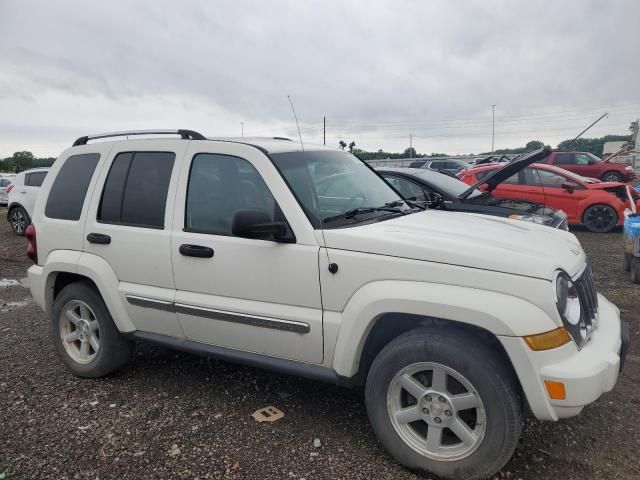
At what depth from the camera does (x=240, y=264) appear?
125 inches

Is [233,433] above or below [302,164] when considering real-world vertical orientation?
below

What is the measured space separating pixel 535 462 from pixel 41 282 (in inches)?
152

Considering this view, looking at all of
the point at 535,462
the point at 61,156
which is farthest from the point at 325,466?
the point at 61,156

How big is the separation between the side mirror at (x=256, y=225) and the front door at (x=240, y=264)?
103mm

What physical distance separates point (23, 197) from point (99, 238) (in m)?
10.9

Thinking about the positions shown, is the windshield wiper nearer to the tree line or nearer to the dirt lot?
the dirt lot

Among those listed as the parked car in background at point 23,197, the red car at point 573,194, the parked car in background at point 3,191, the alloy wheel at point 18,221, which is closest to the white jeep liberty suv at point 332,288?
the red car at point 573,194

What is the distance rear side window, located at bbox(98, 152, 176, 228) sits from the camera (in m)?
3.63

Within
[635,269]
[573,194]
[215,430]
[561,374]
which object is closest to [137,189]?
[215,430]

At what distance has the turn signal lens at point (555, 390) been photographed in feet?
8.00

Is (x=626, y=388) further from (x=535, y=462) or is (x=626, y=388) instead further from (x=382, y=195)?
(x=382, y=195)

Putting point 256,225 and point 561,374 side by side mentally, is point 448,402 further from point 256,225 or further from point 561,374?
point 256,225

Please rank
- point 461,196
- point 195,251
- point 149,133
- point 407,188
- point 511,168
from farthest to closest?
point 407,188
point 461,196
point 511,168
point 149,133
point 195,251

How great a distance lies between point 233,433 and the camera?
3.30m
